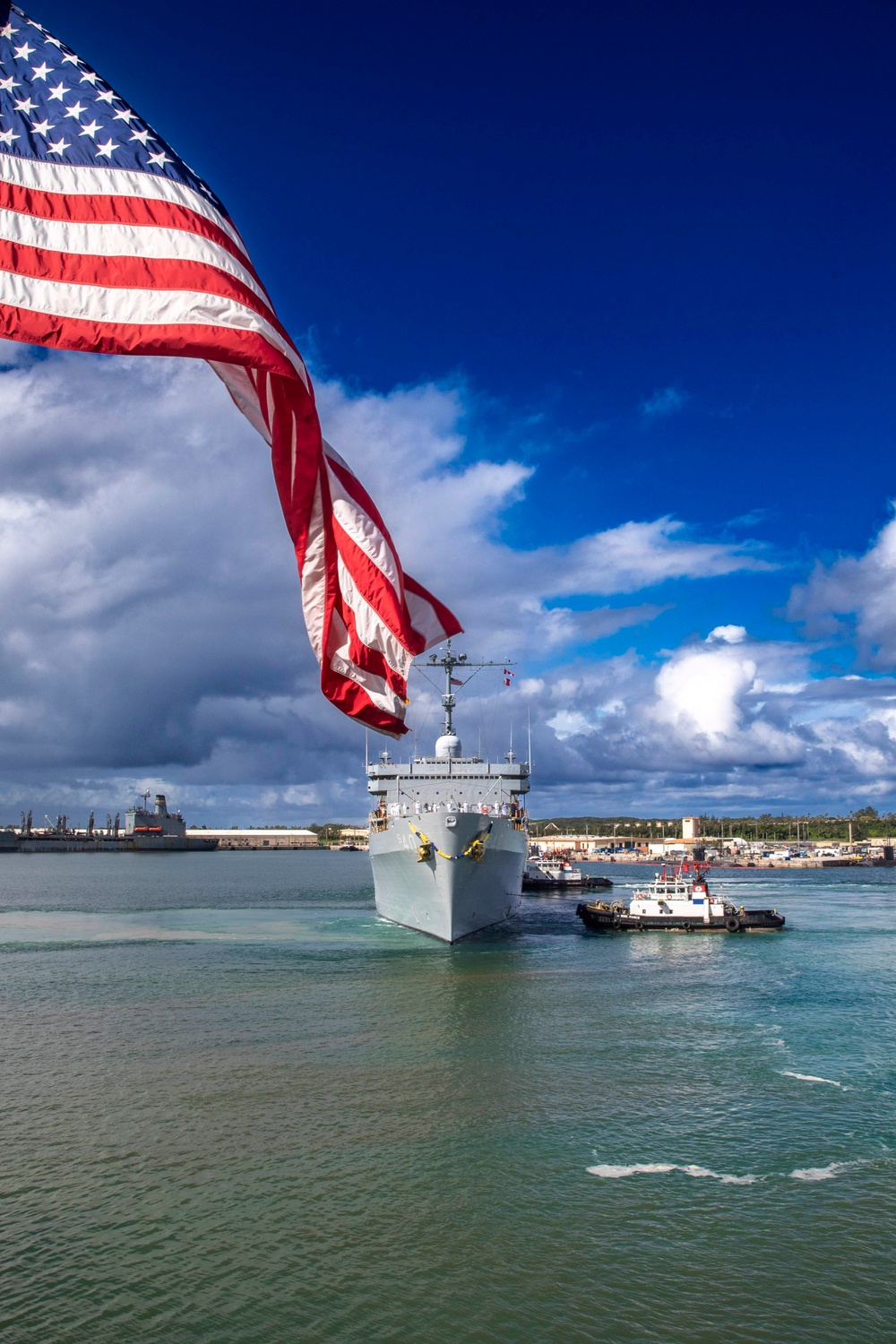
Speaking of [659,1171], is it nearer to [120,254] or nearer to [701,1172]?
[701,1172]

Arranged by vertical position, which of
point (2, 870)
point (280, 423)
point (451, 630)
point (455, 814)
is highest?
point (280, 423)

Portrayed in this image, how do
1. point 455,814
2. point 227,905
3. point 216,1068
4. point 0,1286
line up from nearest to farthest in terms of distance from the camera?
point 0,1286 < point 216,1068 < point 455,814 < point 227,905

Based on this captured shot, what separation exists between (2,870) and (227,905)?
87.2 meters

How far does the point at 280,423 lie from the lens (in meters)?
9.82

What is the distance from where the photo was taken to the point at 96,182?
28.3 ft

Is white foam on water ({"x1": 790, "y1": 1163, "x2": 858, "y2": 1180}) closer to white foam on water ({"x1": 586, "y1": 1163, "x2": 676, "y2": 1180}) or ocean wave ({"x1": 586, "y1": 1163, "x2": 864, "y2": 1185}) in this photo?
ocean wave ({"x1": 586, "y1": 1163, "x2": 864, "y2": 1185})

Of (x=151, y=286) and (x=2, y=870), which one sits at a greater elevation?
(x=151, y=286)

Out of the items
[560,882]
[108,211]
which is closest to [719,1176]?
[108,211]

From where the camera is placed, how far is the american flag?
818cm

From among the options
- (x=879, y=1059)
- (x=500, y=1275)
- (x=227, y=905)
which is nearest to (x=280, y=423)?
(x=500, y=1275)

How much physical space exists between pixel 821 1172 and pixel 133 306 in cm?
1860

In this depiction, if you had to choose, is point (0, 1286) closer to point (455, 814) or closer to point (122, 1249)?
point (122, 1249)

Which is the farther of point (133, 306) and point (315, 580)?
point (315, 580)

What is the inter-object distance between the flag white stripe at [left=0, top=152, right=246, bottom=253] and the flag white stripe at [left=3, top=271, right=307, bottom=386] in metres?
1.03
